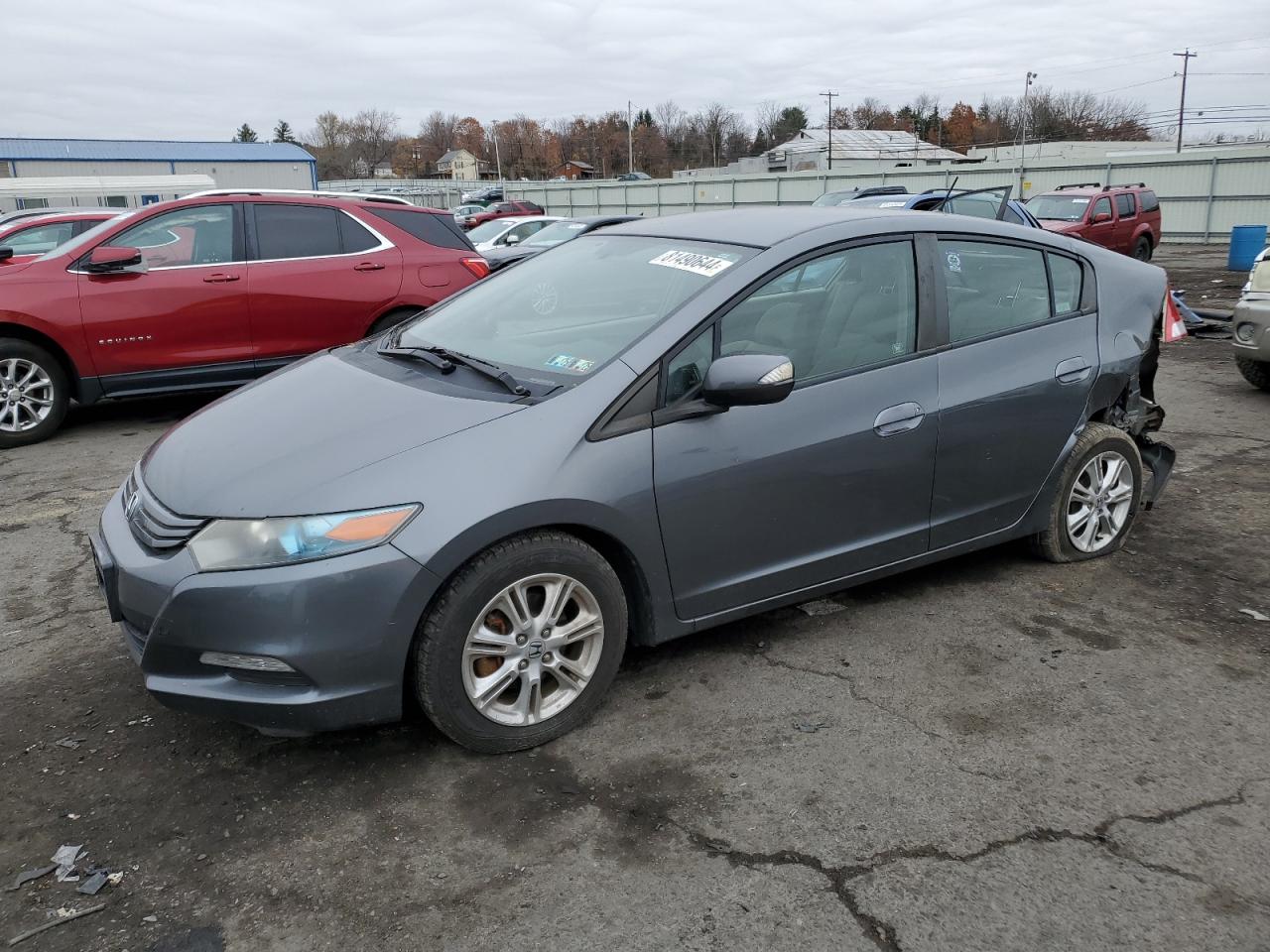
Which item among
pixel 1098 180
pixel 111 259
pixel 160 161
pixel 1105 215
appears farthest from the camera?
pixel 160 161

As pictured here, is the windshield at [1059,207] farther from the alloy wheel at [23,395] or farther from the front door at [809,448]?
the alloy wheel at [23,395]

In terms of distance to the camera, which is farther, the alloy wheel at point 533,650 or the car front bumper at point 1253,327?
the car front bumper at point 1253,327

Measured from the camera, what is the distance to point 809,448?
3521mm

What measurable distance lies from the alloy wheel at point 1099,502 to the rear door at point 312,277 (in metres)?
5.68

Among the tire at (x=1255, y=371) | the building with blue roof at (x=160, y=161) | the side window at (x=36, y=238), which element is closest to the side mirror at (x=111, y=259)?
the side window at (x=36, y=238)

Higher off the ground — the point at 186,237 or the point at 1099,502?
the point at 186,237

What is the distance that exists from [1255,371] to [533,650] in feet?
25.2

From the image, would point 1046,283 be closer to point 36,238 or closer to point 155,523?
point 155,523

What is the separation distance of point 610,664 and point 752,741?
1.72ft

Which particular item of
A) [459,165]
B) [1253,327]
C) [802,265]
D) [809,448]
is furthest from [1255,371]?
[459,165]

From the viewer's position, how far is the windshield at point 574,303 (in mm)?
3523

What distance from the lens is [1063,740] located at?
10.5ft

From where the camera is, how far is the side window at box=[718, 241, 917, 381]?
11.6ft

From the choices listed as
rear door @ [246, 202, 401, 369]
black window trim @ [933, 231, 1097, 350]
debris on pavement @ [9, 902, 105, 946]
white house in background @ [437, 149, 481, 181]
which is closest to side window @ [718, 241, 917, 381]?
black window trim @ [933, 231, 1097, 350]
